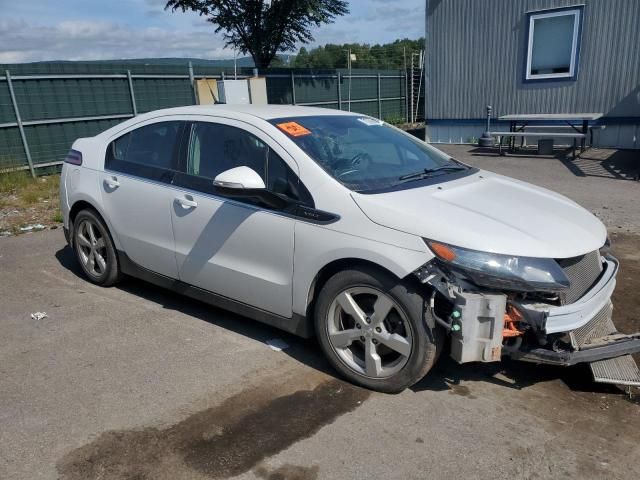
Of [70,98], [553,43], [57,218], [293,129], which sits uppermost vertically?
[553,43]

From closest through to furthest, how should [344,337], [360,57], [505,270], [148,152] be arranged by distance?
[505,270] → [344,337] → [148,152] → [360,57]

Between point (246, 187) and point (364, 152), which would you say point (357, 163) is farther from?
point (246, 187)

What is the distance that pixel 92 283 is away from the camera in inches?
204

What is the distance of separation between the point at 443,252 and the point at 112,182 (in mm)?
3028

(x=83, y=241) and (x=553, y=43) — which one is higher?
(x=553, y=43)

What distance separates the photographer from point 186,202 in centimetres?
390

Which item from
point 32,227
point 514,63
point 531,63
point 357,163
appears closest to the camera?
point 357,163

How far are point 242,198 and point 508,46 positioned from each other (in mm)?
12841

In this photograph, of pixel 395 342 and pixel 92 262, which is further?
pixel 92 262

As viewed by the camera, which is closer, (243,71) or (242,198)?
(242,198)

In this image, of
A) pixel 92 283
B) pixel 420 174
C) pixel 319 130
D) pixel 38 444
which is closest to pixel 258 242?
pixel 319 130

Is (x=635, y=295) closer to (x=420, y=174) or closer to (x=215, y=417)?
(x=420, y=174)

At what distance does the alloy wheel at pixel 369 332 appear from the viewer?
120 inches

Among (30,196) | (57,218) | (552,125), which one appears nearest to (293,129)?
(57,218)
